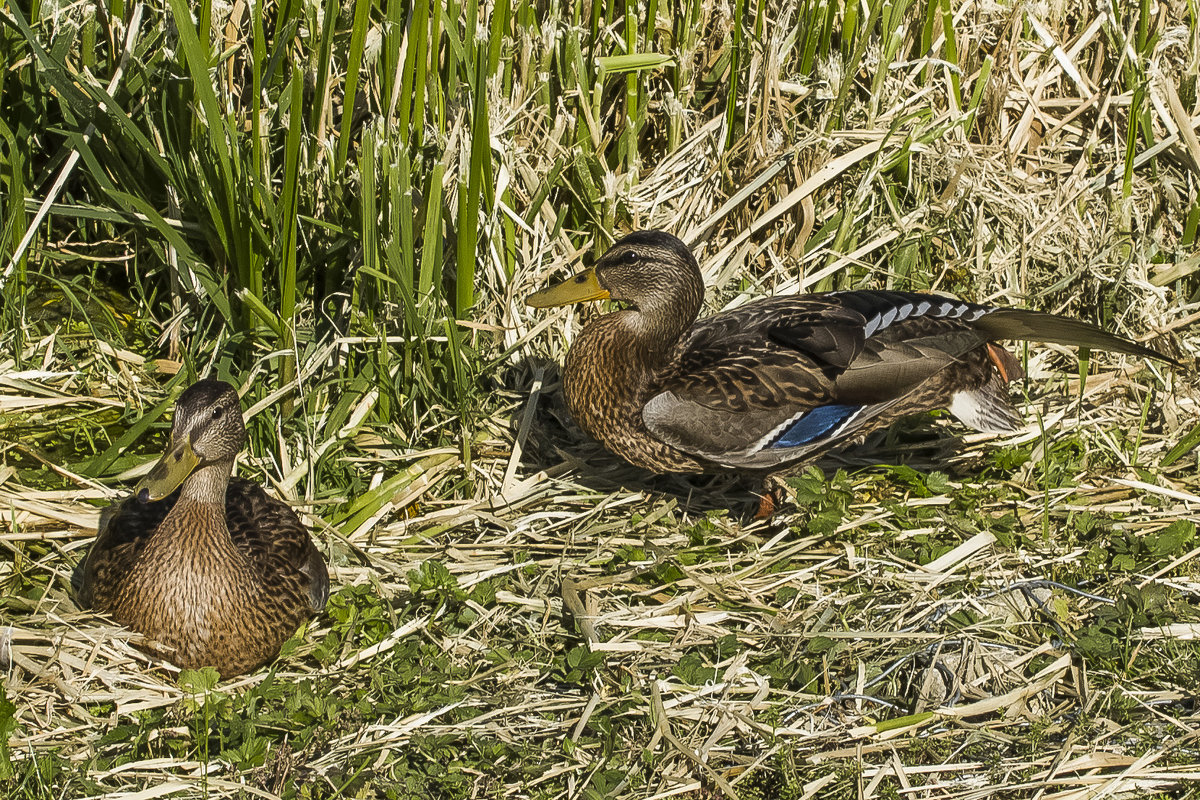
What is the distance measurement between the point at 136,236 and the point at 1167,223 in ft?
13.6

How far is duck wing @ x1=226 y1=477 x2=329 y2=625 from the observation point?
3.59 meters

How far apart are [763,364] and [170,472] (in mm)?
1903

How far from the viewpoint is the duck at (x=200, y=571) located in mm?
3379

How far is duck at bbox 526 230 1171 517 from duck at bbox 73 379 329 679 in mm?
1210

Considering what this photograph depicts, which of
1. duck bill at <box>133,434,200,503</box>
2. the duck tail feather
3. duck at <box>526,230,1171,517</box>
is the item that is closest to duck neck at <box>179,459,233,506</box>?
duck bill at <box>133,434,200,503</box>

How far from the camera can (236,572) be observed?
347 centimetres

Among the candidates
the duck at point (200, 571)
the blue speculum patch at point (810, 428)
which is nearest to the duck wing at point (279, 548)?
the duck at point (200, 571)

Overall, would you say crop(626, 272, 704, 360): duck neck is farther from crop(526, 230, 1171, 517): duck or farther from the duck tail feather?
the duck tail feather

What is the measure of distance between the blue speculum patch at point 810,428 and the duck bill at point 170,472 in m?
1.83

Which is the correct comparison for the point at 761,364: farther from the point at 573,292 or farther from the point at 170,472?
the point at 170,472

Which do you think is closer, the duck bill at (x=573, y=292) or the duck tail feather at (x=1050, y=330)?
the duck tail feather at (x=1050, y=330)

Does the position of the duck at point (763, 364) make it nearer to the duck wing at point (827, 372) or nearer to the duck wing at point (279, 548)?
the duck wing at point (827, 372)

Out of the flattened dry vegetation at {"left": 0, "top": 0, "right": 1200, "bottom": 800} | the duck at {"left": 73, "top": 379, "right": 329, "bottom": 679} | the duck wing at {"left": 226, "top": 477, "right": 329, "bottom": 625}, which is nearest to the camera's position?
the flattened dry vegetation at {"left": 0, "top": 0, "right": 1200, "bottom": 800}

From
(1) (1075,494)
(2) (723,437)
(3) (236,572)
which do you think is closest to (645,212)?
(2) (723,437)
